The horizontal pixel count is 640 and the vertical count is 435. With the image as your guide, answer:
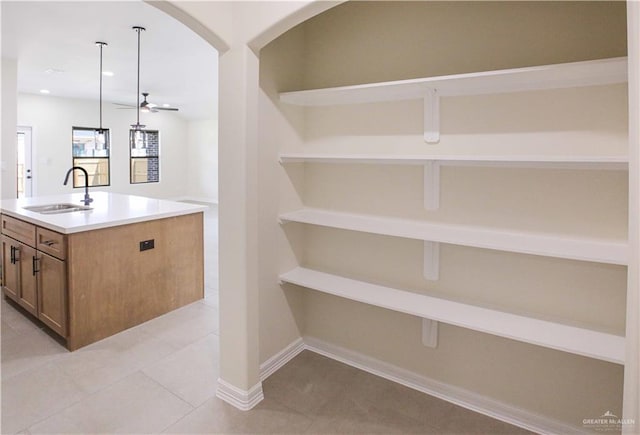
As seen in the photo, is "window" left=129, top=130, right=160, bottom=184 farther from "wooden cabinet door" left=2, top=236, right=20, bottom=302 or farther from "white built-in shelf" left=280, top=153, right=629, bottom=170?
"white built-in shelf" left=280, top=153, right=629, bottom=170

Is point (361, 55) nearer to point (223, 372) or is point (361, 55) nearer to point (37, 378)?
point (223, 372)

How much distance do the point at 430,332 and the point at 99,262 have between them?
2459mm

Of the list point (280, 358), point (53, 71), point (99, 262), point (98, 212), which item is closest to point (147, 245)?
point (99, 262)

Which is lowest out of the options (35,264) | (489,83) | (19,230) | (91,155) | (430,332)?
(430,332)

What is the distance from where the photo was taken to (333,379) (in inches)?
98.5

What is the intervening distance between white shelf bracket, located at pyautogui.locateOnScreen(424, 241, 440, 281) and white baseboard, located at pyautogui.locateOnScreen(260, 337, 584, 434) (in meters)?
0.67

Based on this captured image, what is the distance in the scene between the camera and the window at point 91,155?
847 cm

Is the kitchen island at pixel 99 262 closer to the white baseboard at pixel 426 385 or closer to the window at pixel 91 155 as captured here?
the white baseboard at pixel 426 385

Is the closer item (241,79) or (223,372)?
(241,79)

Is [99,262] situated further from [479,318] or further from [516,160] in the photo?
[516,160]

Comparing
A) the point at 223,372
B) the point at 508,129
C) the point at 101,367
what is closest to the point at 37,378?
the point at 101,367

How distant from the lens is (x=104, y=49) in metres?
4.35

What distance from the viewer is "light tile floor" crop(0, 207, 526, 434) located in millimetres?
2045

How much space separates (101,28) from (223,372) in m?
3.42
